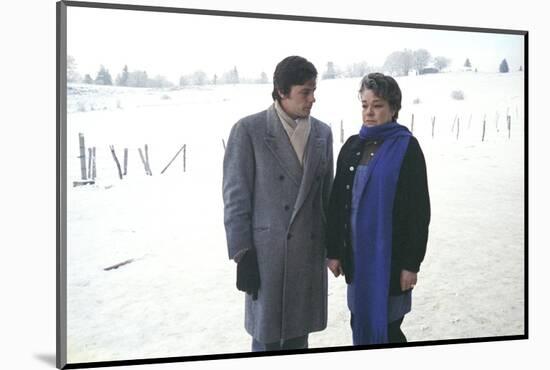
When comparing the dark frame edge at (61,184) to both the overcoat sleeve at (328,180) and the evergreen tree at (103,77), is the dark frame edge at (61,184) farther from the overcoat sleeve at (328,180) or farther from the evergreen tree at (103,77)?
the overcoat sleeve at (328,180)

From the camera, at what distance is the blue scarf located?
385 cm

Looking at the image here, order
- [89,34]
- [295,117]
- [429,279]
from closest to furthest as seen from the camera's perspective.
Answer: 1. [89,34]
2. [295,117]
3. [429,279]

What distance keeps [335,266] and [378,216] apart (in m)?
0.33

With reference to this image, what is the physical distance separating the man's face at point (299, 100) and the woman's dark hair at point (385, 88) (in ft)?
0.96

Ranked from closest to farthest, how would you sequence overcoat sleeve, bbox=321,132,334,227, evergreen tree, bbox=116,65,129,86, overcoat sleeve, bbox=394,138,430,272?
evergreen tree, bbox=116,65,129,86
overcoat sleeve, bbox=321,132,334,227
overcoat sleeve, bbox=394,138,430,272

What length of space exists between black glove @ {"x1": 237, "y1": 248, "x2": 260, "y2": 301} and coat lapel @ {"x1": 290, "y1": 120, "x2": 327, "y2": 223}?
0.26 m

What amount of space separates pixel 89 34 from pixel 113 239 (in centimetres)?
93

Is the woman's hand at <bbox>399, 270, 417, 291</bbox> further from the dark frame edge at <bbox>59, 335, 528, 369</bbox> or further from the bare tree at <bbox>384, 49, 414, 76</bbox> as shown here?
the bare tree at <bbox>384, 49, 414, 76</bbox>

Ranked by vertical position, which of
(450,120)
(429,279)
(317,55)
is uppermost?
(317,55)

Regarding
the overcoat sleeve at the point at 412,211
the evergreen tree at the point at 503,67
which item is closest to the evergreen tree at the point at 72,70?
the overcoat sleeve at the point at 412,211

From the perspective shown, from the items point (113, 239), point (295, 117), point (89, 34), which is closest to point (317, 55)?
point (295, 117)

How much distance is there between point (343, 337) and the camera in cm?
391

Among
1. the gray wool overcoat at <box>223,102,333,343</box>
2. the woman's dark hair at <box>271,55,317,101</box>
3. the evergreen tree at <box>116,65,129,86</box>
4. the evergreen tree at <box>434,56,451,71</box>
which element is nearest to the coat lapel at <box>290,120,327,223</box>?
the gray wool overcoat at <box>223,102,333,343</box>

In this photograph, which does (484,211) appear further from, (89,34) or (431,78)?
(89,34)
